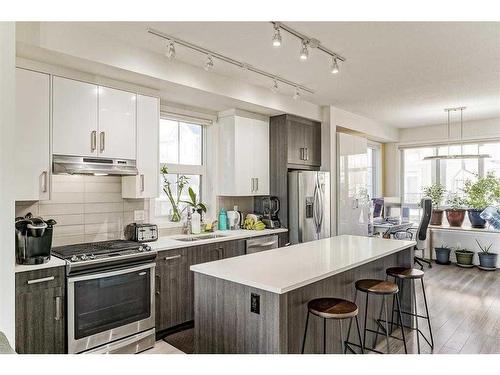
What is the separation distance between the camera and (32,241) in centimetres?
237

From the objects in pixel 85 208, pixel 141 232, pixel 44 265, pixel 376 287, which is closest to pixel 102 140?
pixel 85 208

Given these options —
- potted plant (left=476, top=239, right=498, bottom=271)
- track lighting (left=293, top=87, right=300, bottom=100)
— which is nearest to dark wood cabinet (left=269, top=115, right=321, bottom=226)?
track lighting (left=293, top=87, right=300, bottom=100)

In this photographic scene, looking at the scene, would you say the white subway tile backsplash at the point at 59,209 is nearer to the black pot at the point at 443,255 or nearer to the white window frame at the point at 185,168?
the white window frame at the point at 185,168

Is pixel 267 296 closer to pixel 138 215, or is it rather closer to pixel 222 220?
pixel 138 215

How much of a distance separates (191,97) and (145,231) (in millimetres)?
1470

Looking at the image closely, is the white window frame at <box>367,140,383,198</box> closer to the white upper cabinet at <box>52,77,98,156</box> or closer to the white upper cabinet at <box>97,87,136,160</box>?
the white upper cabinet at <box>97,87,136,160</box>

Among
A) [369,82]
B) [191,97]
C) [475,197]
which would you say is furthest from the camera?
[475,197]

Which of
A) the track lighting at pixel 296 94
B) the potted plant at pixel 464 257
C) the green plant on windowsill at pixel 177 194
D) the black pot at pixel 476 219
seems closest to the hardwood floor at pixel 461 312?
the potted plant at pixel 464 257

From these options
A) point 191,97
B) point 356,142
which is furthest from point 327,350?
point 356,142

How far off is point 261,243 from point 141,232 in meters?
1.45

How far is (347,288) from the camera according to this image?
267 cm

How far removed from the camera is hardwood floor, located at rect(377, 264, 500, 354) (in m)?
2.95
